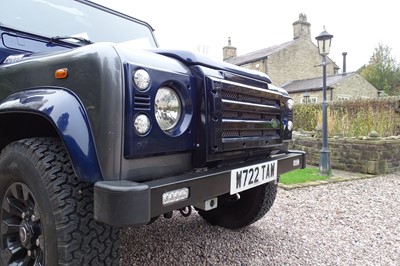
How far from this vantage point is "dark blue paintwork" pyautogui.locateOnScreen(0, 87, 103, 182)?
1393 mm

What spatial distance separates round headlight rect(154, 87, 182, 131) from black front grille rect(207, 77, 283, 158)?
18 centimetres

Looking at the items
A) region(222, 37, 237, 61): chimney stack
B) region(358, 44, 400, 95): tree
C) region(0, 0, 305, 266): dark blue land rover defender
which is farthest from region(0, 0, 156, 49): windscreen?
region(358, 44, 400, 95): tree

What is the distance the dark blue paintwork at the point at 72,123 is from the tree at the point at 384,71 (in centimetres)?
3409

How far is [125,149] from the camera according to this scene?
141cm

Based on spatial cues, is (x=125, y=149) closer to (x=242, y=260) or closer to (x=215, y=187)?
(x=215, y=187)

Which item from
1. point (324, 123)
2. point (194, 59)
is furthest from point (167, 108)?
point (324, 123)

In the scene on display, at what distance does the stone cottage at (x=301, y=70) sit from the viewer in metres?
23.7

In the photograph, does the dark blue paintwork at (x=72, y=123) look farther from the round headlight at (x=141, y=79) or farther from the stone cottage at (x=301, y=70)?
the stone cottage at (x=301, y=70)

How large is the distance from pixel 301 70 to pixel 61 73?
28.0m

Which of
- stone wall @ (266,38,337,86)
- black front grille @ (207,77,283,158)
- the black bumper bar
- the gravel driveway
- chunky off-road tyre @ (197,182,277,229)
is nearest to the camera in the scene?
the black bumper bar

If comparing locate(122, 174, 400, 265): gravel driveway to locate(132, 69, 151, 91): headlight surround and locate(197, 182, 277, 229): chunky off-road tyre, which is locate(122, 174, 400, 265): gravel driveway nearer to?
locate(197, 182, 277, 229): chunky off-road tyre

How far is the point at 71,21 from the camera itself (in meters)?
2.68

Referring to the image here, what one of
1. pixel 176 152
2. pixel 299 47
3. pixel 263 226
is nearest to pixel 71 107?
pixel 176 152

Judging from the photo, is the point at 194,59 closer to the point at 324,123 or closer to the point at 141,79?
the point at 141,79
